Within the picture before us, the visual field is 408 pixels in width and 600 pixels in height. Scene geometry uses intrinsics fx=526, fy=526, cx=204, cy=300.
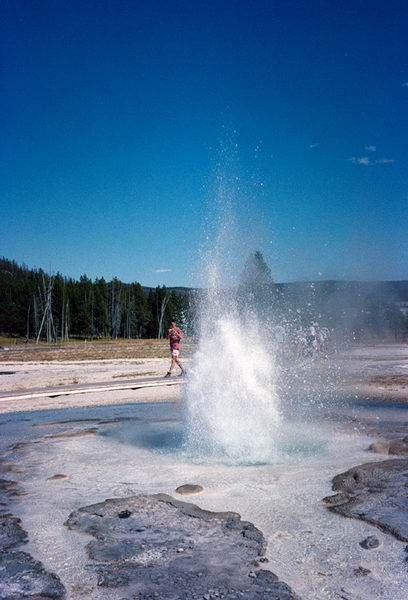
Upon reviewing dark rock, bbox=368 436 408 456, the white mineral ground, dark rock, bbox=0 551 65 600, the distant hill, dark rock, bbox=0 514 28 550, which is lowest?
dark rock, bbox=0 514 28 550

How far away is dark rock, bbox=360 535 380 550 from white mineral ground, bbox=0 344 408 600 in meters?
0.04

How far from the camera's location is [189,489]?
508 centimetres

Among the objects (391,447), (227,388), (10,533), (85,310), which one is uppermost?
(85,310)

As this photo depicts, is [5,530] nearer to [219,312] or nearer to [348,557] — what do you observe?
[348,557]

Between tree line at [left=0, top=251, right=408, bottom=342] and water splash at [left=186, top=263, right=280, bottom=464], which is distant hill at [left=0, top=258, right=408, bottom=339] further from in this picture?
water splash at [left=186, top=263, right=280, bottom=464]

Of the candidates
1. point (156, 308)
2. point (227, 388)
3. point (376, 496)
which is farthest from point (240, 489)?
point (156, 308)

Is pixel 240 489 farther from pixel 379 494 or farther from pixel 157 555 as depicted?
pixel 157 555

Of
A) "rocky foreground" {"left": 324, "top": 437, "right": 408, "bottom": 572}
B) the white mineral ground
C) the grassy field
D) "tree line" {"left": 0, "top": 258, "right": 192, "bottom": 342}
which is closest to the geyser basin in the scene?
the white mineral ground

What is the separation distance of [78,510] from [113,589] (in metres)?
1.52

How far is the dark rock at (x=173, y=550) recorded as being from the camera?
3178mm

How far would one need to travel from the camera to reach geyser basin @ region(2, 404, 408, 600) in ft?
11.2

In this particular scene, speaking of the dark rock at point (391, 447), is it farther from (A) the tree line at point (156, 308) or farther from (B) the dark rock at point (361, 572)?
(A) the tree line at point (156, 308)

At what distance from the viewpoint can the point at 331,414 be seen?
30.2 ft

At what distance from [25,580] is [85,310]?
66.5 metres
